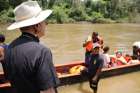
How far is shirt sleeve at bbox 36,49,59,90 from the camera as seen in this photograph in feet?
6.97

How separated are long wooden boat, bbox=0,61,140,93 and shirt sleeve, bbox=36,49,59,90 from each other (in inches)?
206

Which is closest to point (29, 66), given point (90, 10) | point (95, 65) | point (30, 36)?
point (30, 36)

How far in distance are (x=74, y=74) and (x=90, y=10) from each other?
1563 inches

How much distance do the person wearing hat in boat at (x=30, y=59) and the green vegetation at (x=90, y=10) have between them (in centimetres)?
3943

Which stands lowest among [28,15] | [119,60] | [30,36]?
[119,60]

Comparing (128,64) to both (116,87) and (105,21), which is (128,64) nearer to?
(116,87)

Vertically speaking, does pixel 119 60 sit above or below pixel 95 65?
below

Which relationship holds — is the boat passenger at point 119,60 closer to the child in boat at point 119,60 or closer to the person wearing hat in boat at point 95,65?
the child in boat at point 119,60

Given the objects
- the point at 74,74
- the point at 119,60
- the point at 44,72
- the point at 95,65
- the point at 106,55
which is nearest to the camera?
the point at 44,72

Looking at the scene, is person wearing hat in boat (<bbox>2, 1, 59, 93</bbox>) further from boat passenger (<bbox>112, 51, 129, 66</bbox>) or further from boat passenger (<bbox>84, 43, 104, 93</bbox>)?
boat passenger (<bbox>112, 51, 129, 66</bbox>)

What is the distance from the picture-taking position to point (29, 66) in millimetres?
2150

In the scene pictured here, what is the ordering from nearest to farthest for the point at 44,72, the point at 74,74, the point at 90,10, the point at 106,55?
the point at 44,72 → the point at 74,74 → the point at 106,55 → the point at 90,10

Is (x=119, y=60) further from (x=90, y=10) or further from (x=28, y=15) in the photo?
(x=90, y=10)

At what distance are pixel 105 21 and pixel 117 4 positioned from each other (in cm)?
532
